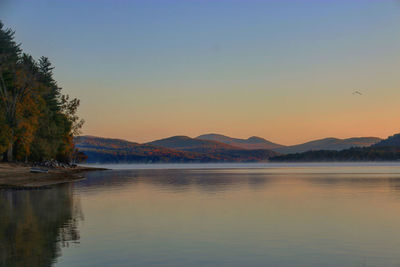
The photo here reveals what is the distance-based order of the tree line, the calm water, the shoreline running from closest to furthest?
the calm water
the shoreline
the tree line

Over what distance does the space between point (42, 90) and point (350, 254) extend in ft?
275

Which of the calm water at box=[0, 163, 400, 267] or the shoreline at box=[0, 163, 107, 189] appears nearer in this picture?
the calm water at box=[0, 163, 400, 267]

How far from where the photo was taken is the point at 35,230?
23.2 metres

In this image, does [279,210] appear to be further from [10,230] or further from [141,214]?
[10,230]

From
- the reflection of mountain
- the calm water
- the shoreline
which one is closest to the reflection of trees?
the calm water

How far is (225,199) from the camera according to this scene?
132 feet

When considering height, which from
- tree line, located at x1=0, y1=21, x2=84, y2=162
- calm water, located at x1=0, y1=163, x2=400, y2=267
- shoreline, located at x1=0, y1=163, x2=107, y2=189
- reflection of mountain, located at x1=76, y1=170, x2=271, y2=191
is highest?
tree line, located at x1=0, y1=21, x2=84, y2=162

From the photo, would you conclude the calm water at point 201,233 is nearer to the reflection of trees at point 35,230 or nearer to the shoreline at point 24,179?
the reflection of trees at point 35,230

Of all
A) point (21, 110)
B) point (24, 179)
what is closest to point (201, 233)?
point (24, 179)

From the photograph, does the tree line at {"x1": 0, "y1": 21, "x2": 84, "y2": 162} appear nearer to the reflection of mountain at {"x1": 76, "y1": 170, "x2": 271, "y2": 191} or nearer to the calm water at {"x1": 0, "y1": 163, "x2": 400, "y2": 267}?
the reflection of mountain at {"x1": 76, "y1": 170, "x2": 271, "y2": 191}

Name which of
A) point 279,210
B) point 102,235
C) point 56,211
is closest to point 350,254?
point 102,235

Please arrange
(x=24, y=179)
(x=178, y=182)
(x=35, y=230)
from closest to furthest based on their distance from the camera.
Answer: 1. (x=35, y=230)
2. (x=24, y=179)
3. (x=178, y=182)

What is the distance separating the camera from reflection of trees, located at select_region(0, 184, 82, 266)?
16.9 meters

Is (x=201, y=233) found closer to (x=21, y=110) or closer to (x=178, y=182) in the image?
(x=178, y=182)
